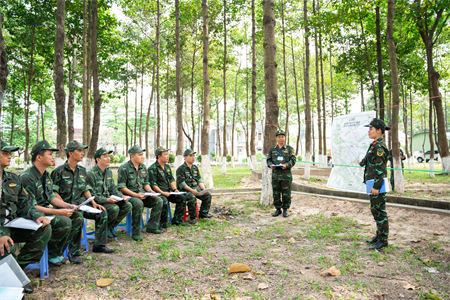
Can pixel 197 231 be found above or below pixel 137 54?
below

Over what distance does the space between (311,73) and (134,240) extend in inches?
923

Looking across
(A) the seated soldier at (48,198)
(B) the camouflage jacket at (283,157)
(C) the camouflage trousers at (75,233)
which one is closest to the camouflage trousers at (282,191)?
(B) the camouflage jacket at (283,157)

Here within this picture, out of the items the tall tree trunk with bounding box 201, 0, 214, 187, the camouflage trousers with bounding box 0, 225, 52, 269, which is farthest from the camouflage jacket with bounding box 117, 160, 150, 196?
the tall tree trunk with bounding box 201, 0, 214, 187

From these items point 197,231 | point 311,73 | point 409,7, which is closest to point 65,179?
point 197,231

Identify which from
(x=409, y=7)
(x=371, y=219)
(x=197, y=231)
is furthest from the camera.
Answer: (x=409, y=7)

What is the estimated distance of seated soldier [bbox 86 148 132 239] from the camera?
4.29 metres

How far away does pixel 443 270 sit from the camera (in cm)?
330

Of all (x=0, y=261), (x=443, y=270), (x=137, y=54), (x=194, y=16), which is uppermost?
(x=194, y=16)

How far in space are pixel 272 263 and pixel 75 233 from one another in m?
2.61

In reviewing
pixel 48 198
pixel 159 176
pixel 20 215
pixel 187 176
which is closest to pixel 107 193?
pixel 48 198

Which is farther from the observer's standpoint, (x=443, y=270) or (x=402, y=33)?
(x=402, y=33)

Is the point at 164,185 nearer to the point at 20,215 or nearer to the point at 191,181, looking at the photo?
the point at 191,181

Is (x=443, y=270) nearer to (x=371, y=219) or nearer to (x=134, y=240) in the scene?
(x=371, y=219)

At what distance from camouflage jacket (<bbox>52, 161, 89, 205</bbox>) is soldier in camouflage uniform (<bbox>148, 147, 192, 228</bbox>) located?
154cm
